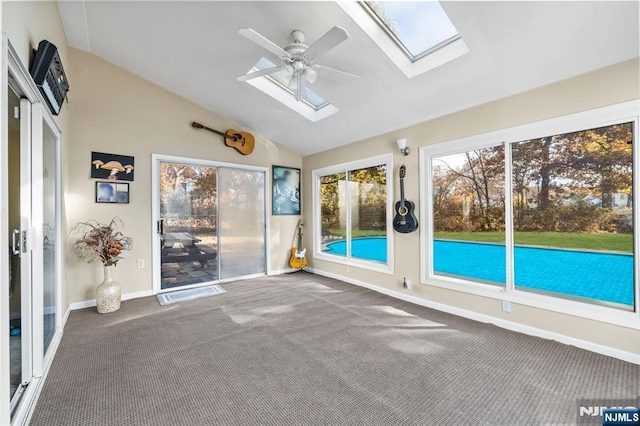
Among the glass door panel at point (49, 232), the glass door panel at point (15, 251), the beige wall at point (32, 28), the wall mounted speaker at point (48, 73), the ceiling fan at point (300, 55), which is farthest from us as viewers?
the glass door panel at point (49, 232)

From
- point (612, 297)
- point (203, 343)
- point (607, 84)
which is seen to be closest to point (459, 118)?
point (607, 84)

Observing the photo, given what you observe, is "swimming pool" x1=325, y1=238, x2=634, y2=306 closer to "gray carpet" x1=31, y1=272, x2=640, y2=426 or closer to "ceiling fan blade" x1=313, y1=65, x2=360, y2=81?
"gray carpet" x1=31, y1=272, x2=640, y2=426

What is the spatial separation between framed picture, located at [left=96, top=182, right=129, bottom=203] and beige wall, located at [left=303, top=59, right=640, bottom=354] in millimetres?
3425

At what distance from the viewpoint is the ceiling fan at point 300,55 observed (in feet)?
6.76

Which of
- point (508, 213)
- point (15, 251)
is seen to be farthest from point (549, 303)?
point (15, 251)

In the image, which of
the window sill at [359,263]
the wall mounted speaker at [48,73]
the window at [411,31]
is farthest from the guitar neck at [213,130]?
the window at [411,31]

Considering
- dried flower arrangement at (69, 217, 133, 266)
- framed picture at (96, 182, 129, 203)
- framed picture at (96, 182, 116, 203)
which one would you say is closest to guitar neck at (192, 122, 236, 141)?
framed picture at (96, 182, 129, 203)

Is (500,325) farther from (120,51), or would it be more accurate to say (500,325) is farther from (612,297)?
(120,51)

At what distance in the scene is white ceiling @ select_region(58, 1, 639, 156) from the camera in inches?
82.7

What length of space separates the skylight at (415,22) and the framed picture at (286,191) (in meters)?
3.24

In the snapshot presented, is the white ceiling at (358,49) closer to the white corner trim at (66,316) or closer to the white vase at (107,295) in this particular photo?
the white vase at (107,295)

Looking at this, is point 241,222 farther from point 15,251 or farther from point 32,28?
point 32,28

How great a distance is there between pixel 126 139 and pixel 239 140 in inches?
64.7

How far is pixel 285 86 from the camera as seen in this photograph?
395cm
